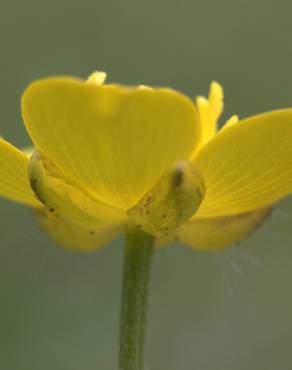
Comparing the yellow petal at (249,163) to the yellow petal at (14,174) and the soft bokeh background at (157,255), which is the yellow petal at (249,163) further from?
the soft bokeh background at (157,255)

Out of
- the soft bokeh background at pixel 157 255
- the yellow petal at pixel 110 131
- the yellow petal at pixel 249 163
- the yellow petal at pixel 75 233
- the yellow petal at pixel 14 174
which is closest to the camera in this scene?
the yellow petal at pixel 110 131

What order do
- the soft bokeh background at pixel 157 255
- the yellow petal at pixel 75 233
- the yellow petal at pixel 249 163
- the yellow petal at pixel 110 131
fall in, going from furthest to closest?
the soft bokeh background at pixel 157 255
the yellow petal at pixel 75 233
the yellow petal at pixel 249 163
the yellow petal at pixel 110 131

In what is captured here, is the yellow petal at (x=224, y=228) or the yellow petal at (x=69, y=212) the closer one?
the yellow petal at (x=69, y=212)

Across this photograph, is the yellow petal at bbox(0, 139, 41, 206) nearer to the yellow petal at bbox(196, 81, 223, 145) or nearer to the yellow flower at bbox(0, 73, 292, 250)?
the yellow flower at bbox(0, 73, 292, 250)

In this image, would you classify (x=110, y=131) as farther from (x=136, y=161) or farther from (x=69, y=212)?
(x=69, y=212)

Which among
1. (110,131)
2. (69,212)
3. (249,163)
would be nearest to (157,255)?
(69,212)

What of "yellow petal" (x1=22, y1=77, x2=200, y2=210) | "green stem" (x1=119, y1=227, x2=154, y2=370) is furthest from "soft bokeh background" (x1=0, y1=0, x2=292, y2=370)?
"yellow petal" (x1=22, y1=77, x2=200, y2=210)

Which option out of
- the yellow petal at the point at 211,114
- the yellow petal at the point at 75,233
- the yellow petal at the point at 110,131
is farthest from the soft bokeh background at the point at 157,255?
the yellow petal at the point at 110,131

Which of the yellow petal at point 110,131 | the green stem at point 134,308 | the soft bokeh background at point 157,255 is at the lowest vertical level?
the green stem at point 134,308
